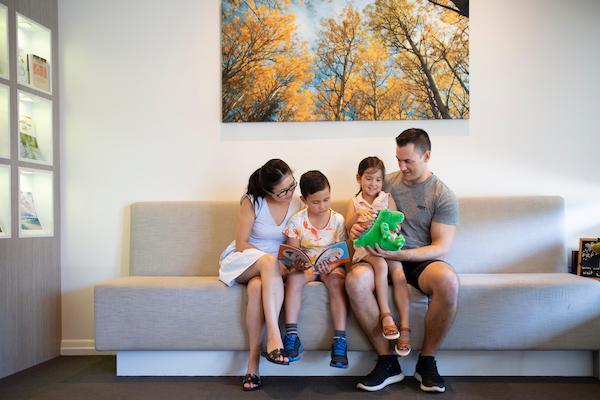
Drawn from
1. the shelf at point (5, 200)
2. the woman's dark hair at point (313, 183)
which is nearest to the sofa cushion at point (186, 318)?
the woman's dark hair at point (313, 183)

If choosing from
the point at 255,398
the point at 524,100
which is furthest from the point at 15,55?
the point at 524,100

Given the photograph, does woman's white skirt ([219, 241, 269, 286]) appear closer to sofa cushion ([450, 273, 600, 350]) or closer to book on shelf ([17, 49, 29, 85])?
sofa cushion ([450, 273, 600, 350])

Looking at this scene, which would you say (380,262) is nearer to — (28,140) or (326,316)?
(326,316)

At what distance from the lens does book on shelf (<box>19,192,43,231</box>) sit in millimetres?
2914

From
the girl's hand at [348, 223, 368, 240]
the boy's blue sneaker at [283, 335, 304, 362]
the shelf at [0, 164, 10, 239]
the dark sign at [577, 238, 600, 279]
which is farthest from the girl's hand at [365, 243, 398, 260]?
the shelf at [0, 164, 10, 239]

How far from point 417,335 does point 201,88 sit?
191cm

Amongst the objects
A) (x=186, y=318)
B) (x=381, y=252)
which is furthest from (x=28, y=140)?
(x=381, y=252)

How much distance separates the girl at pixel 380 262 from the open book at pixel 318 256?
17 cm

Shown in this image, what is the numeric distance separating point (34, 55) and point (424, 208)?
234cm

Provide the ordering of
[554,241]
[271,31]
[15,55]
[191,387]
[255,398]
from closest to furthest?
[255,398] < [191,387] < [15,55] < [554,241] < [271,31]

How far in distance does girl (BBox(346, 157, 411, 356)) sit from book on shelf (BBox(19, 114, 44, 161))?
180 cm

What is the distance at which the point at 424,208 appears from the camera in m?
2.66

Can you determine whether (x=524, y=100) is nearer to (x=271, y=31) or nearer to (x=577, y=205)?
(x=577, y=205)

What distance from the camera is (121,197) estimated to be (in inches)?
129
